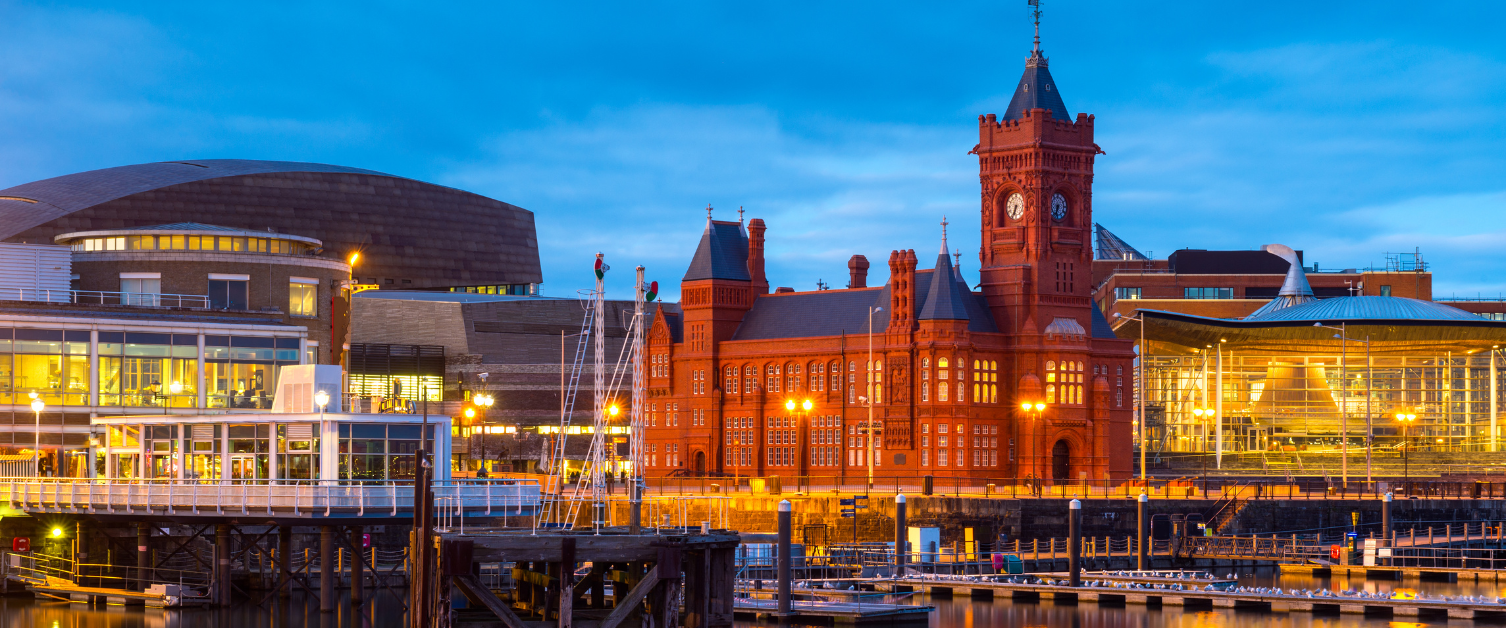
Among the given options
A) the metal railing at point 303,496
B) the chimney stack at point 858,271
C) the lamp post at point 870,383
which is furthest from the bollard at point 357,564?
the chimney stack at point 858,271

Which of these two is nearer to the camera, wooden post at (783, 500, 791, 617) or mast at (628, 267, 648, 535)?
wooden post at (783, 500, 791, 617)

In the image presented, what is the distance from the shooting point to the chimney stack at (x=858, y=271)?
112250mm

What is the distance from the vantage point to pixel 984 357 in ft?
318

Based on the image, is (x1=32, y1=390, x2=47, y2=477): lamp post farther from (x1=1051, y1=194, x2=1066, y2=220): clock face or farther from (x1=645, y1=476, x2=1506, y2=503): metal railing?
(x1=1051, y1=194, x2=1066, y2=220): clock face

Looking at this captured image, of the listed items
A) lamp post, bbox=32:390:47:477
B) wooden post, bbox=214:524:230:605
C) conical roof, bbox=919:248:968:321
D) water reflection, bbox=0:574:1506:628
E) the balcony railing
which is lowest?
water reflection, bbox=0:574:1506:628

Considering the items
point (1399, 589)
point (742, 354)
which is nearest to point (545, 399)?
point (742, 354)

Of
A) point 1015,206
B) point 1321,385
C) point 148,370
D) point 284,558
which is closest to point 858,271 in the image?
point 1015,206

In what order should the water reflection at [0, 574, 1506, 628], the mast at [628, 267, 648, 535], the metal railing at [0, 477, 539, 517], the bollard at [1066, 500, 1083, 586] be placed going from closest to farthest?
the metal railing at [0, 477, 539, 517] → the water reflection at [0, 574, 1506, 628] → the bollard at [1066, 500, 1083, 586] → the mast at [628, 267, 648, 535]

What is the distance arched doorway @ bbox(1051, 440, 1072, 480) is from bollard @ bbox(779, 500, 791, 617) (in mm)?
47573

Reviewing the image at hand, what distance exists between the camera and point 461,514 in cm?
4684

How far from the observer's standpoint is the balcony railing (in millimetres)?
76562

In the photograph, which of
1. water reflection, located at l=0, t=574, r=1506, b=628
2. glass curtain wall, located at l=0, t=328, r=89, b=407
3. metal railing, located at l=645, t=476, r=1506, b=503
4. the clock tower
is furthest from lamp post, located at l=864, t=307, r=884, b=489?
glass curtain wall, located at l=0, t=328, r=89, b=407

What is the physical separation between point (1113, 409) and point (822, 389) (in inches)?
633

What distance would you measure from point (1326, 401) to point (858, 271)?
3266cm
